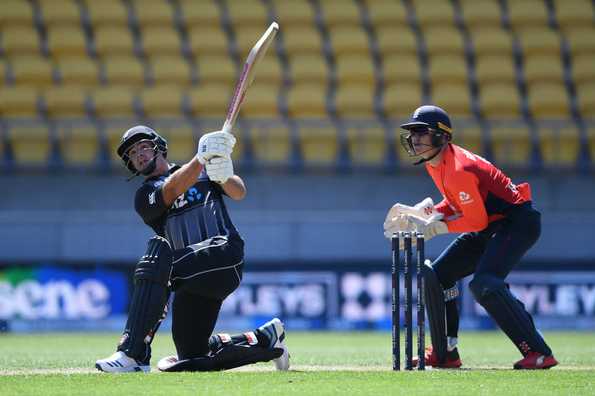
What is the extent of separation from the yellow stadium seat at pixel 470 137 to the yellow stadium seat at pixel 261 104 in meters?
2.46

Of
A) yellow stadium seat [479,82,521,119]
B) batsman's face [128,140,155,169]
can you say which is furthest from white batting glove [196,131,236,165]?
yellow stadium seat [479,82,521,119]

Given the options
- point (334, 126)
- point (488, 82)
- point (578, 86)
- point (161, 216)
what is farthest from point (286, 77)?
point (161, 216)

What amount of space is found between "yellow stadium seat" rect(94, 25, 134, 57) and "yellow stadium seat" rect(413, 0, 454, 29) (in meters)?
4.30

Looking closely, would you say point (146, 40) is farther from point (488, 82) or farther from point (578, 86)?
point (578, 86)

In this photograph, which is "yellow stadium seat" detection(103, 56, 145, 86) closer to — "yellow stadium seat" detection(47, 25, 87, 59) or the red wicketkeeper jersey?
"yellow stadium seat" detection(47, 25, 87, 59)

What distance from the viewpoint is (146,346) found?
6.39m

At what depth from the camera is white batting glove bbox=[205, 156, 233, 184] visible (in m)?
6.19

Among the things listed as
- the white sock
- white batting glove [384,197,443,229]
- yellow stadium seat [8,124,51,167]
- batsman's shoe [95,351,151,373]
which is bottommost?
the white sock

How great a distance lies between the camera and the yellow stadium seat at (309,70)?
51.4 feet

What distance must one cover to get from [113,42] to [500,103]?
5554mm

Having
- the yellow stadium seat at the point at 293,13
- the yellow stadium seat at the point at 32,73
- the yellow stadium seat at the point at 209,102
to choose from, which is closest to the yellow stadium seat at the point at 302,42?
the yellow stadium seat at the point at 293,13

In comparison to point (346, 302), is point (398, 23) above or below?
above

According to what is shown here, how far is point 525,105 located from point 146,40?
5.47 meters

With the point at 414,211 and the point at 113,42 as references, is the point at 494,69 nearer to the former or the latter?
the point at 113,42
